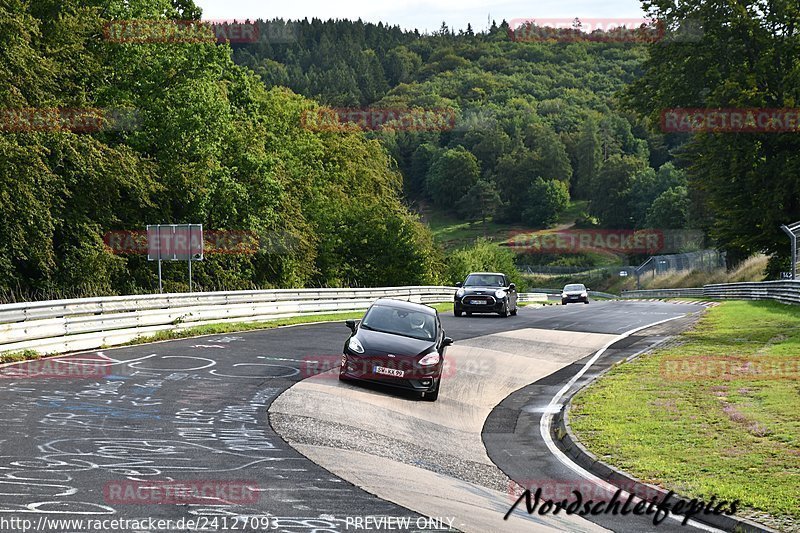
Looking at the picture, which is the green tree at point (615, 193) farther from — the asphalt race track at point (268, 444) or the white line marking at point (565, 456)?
the asphalt race track at point (268, 444)

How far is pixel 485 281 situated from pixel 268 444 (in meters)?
26.1

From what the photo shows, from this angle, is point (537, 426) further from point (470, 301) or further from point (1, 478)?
point (470, 301)

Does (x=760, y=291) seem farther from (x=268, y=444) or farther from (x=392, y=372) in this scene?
(x=268, y=444)

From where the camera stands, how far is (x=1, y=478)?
8750mm

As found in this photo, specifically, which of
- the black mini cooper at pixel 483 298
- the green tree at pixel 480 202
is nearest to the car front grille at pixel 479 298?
the black mini cooper at pixel 483 298

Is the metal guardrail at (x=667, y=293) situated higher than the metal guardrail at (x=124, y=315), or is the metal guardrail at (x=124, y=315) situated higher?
the metal guardrail at (x=124, y=315)

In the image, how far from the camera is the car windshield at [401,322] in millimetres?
17219

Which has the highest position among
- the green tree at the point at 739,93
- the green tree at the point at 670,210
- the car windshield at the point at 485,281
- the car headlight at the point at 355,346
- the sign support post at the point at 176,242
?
the green tree at the point at 739,93

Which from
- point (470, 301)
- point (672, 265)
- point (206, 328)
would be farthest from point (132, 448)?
point (672, 265)

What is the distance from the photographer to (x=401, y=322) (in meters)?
17.5

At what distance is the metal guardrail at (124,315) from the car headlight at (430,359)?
7838mm

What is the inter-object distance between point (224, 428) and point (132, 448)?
1.82 metres

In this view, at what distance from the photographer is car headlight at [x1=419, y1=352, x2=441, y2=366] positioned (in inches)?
641

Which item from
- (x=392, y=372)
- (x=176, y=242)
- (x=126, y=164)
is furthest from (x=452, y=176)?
(x=392, y=372)
